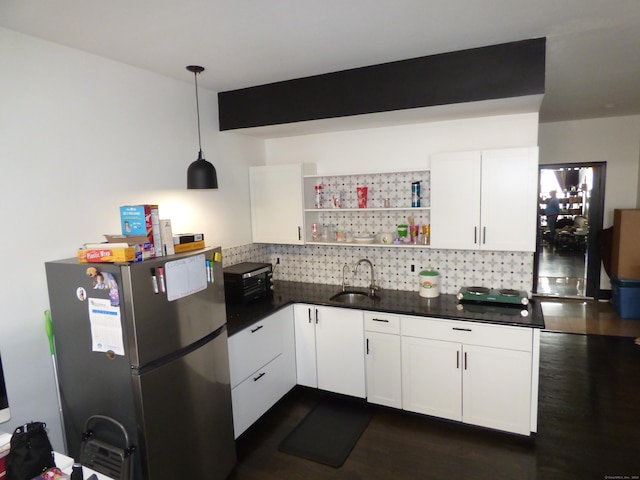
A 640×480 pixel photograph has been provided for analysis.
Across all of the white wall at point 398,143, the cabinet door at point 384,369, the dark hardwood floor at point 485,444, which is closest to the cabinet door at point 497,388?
the dark hardwood floor at point 485,444

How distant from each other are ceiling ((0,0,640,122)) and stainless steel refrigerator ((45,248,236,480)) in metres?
1.21

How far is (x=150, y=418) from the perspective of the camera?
197 centimetres

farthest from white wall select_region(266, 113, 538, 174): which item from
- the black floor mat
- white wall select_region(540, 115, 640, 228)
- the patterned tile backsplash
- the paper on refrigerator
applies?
white wall select_region(540, 115, 640, 228)

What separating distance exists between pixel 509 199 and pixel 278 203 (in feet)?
6.60

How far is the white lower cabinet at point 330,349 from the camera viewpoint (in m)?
3.30

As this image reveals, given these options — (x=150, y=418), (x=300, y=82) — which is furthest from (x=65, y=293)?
(x=300, y=82)

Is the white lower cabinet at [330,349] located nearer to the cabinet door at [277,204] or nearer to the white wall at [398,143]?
the cabinet door at [277,204]

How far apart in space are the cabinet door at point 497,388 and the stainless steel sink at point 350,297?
1027 millimetres

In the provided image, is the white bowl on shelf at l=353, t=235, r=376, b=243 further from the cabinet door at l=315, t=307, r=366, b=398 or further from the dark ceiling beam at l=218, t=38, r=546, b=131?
the dark ceiling beam at l=218, t=38, r=546, b=131

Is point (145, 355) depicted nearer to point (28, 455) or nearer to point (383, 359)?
point (28, 455)

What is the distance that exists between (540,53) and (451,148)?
100cm

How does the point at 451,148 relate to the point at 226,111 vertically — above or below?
below

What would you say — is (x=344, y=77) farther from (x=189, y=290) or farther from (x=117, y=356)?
(x=117, y=356)

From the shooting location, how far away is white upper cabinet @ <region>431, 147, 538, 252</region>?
2951 millimetres
